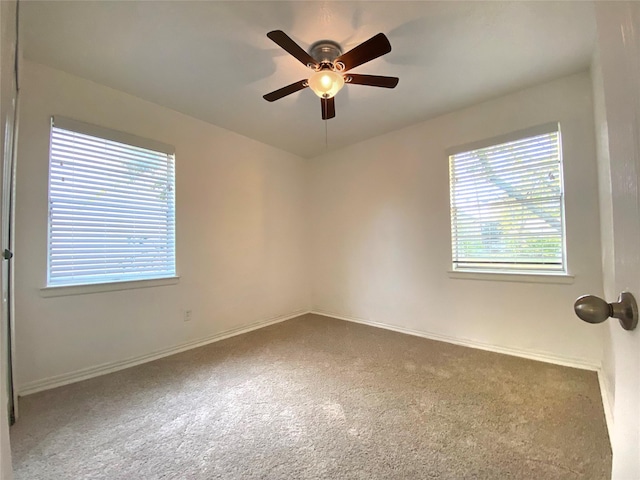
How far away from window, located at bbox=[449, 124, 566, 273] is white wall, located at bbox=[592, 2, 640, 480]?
2.40 m

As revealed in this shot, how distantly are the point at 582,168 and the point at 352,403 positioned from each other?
267 cm

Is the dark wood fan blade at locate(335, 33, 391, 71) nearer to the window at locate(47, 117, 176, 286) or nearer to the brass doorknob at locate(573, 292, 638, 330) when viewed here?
the brass doorknob at locate(573, 292, 638, 330)

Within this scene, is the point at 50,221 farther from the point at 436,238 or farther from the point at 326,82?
the point at 436,238

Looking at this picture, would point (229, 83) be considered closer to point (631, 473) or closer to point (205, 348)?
point (205, 348)

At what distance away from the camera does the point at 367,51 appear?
1.78 meters

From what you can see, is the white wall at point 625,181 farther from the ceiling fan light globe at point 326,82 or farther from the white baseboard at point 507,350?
the white baseboard at point 507,350

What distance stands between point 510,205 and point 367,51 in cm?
201

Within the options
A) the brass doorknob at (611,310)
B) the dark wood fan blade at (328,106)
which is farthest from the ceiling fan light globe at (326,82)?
the brass doorknob at (611,310)

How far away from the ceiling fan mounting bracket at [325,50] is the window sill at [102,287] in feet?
7.96

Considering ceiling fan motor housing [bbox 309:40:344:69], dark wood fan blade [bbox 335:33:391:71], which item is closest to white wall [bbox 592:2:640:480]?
dark wood fan blade [bbox 335:33:391:71]

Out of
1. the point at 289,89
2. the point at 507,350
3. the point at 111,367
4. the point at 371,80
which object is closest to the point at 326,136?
the point at 289,89

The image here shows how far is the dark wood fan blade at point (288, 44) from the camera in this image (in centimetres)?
160

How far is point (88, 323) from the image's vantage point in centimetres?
241

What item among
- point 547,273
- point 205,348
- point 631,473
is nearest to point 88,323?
point 205,348
